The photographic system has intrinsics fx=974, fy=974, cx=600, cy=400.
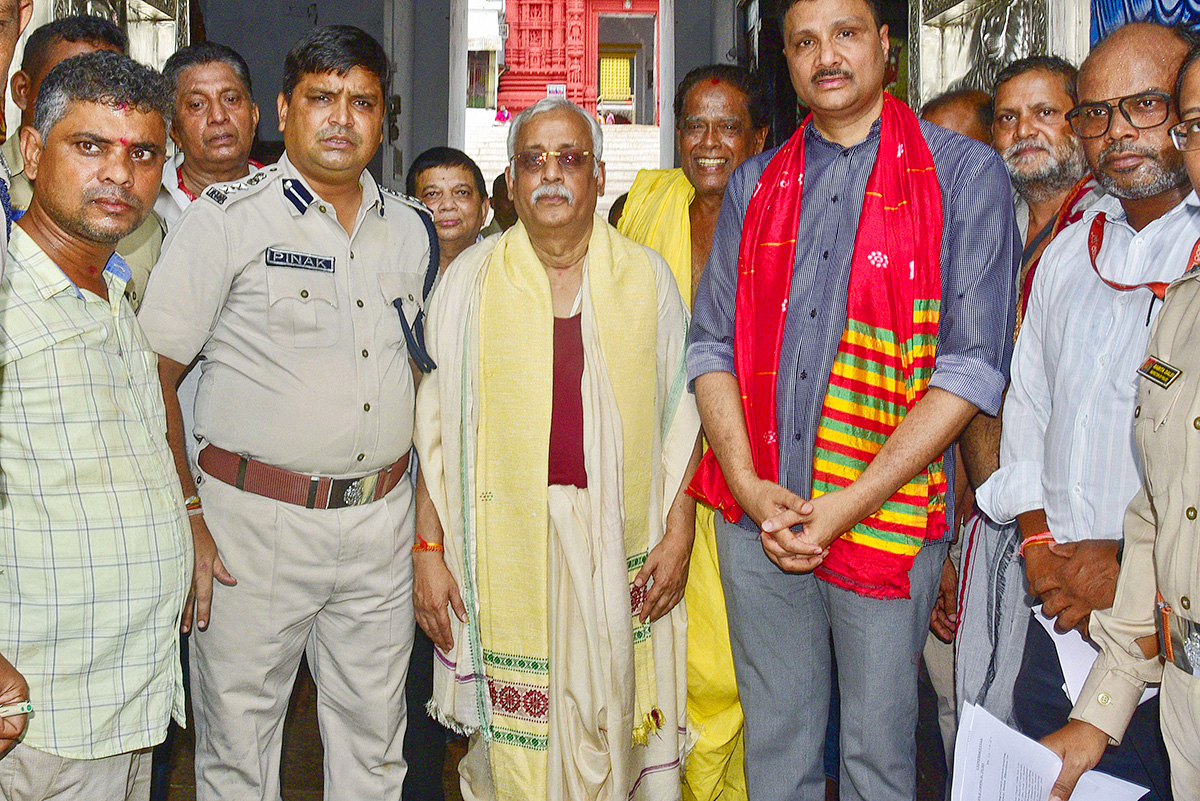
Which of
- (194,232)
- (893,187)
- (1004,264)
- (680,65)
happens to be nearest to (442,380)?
(194,232)

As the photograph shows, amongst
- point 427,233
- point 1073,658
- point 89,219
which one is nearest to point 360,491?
point 427,233

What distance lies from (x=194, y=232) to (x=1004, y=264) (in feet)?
5.87

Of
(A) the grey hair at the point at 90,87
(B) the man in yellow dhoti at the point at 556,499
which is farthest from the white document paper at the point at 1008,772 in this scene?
(A) the grey hair at the point at 90,87

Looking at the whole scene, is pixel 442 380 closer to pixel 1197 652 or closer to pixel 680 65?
pixel 1197 652

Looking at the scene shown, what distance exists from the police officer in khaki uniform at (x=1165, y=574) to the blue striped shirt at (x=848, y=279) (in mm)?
373

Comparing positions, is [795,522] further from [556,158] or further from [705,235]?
[705,235]

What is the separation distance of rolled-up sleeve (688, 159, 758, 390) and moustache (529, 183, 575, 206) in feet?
1.24

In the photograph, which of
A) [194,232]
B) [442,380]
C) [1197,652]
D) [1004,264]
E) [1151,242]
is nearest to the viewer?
[1197,652]

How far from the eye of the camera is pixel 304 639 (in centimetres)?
241

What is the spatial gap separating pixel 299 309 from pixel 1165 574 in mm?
1822

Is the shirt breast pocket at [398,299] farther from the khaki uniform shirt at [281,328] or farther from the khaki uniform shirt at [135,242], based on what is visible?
the khaki uniform shirt at [135,242]

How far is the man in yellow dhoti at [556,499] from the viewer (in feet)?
7.75

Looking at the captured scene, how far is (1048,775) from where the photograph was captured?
1.63m

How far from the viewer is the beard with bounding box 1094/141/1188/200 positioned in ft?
6.07
